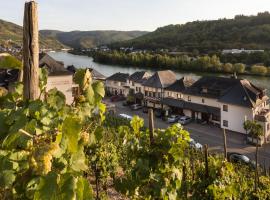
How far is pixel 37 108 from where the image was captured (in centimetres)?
233

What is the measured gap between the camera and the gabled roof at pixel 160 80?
35.0m

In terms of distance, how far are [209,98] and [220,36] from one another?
93607 millimetres

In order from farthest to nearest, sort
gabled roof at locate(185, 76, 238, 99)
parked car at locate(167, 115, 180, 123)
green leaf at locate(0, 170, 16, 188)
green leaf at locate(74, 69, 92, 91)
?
parked car at locate(167, 115, 180, 123) → gabled roof at locate(185, 76, 238, 99) → green leaf at locate(74, 69, 92, 91) → green leaf at locate(0, 170, 16, 188)

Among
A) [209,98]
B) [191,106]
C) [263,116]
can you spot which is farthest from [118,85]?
[263,116]

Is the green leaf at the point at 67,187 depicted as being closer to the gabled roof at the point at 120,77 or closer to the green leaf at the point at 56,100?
the green leaf at the point at 56,100

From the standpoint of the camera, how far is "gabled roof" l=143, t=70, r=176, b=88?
3497cm

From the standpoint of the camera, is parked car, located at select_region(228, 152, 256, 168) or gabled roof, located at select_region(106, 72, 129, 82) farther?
gabled roof, located at select_region(106, 72, 129, 82)

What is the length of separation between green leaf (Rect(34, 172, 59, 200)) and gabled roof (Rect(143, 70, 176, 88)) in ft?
108

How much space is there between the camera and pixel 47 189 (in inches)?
69.4

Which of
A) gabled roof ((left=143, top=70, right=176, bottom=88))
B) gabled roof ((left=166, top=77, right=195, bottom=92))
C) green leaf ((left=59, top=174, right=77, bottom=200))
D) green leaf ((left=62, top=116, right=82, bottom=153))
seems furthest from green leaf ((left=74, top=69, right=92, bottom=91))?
gabled roof ((left=143, top=70, right=176, bottom=88))

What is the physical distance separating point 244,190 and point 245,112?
14.8 metres

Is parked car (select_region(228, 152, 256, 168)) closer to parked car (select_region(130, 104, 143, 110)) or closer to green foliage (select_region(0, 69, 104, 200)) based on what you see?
green foliage (select_region(0, 69, 104, 200))

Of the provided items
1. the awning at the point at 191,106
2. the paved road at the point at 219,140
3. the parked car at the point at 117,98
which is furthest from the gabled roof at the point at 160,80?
the paved road at the point at 219,140

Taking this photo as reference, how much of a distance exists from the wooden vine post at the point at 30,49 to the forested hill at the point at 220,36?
95850mm
